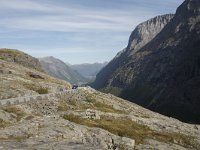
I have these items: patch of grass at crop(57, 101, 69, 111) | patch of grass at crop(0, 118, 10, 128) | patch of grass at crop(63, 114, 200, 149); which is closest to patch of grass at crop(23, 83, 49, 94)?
patch of grass at crop(57, 101, 69, 111)

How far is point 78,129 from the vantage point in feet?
184

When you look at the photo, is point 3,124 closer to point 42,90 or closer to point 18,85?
point 18,85

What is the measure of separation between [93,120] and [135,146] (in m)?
17.0

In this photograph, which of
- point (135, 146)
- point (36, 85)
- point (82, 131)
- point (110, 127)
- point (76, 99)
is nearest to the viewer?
point (82, 131)

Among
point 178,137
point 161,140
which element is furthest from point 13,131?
point 178,137

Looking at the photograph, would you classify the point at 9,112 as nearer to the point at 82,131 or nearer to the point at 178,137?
the point at 82,131

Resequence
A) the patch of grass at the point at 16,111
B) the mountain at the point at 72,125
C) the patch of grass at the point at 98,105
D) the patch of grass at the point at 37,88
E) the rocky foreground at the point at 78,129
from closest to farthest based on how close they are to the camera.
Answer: the rocky foreground at the point at 78,129, the mountain at the point at 72,125, the patch of grass at the point at 16,111, the patch of grass at the point at 98,105, the patch of grass at the point at 37,88

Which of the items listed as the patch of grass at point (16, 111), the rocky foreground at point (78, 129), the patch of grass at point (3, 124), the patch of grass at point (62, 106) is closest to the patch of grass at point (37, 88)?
the rocky foreground at point (78, 129)

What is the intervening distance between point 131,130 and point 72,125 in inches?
778

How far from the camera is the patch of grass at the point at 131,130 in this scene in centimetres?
6738

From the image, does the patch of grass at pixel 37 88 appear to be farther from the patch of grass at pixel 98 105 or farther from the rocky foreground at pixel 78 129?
the patch of grass at pixel 98 105

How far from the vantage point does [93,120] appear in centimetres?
7525

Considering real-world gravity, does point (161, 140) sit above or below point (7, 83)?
below

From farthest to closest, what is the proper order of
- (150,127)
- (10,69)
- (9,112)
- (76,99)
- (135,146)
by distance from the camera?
(10,69), (76,99), (150,127), (9,112), (135,146)
